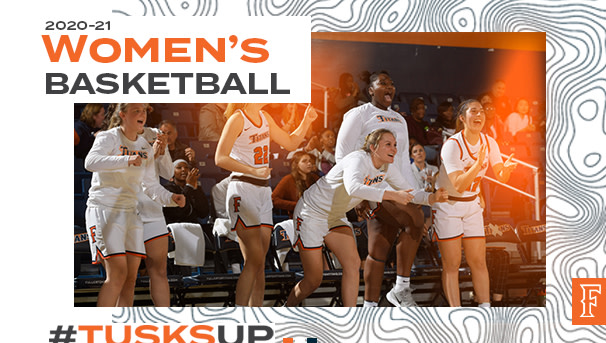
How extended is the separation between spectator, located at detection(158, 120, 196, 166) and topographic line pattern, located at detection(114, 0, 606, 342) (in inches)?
28.1

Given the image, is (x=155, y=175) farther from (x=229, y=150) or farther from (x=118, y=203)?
(x=229, y=150)

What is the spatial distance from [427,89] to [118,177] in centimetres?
208

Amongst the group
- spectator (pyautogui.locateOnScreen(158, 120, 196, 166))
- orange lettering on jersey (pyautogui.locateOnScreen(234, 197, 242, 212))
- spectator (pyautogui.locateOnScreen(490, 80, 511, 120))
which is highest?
spectator (pyautogui.locateOnScreen(490, 80, 511, 120))

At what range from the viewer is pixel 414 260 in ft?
12.7

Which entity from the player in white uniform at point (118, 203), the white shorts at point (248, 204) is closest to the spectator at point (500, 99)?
the white shorts at point (248, 204)

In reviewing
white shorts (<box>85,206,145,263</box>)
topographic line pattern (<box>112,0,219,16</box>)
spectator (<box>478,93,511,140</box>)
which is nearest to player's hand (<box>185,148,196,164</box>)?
white shorts (<box>85,206,145,263</box>)

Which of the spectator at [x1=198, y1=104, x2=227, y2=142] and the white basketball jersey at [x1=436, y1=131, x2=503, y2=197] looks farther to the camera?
the white basketball jersey at [x1=436, y1=131, x2=503, y2=197]

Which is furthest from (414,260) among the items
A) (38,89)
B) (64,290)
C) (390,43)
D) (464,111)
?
(38,89)

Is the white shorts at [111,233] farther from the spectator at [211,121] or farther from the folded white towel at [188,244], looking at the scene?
the spectator at [211,121]

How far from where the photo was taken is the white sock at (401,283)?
12.6 ft

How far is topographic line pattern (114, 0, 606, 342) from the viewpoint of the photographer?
371cm

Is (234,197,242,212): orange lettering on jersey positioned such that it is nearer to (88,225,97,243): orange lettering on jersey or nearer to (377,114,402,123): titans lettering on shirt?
(88,225,97,243): orange lettering on jersey

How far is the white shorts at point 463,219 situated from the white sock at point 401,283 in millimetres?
388

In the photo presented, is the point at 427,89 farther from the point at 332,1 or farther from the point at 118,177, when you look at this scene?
the point at 118,177
